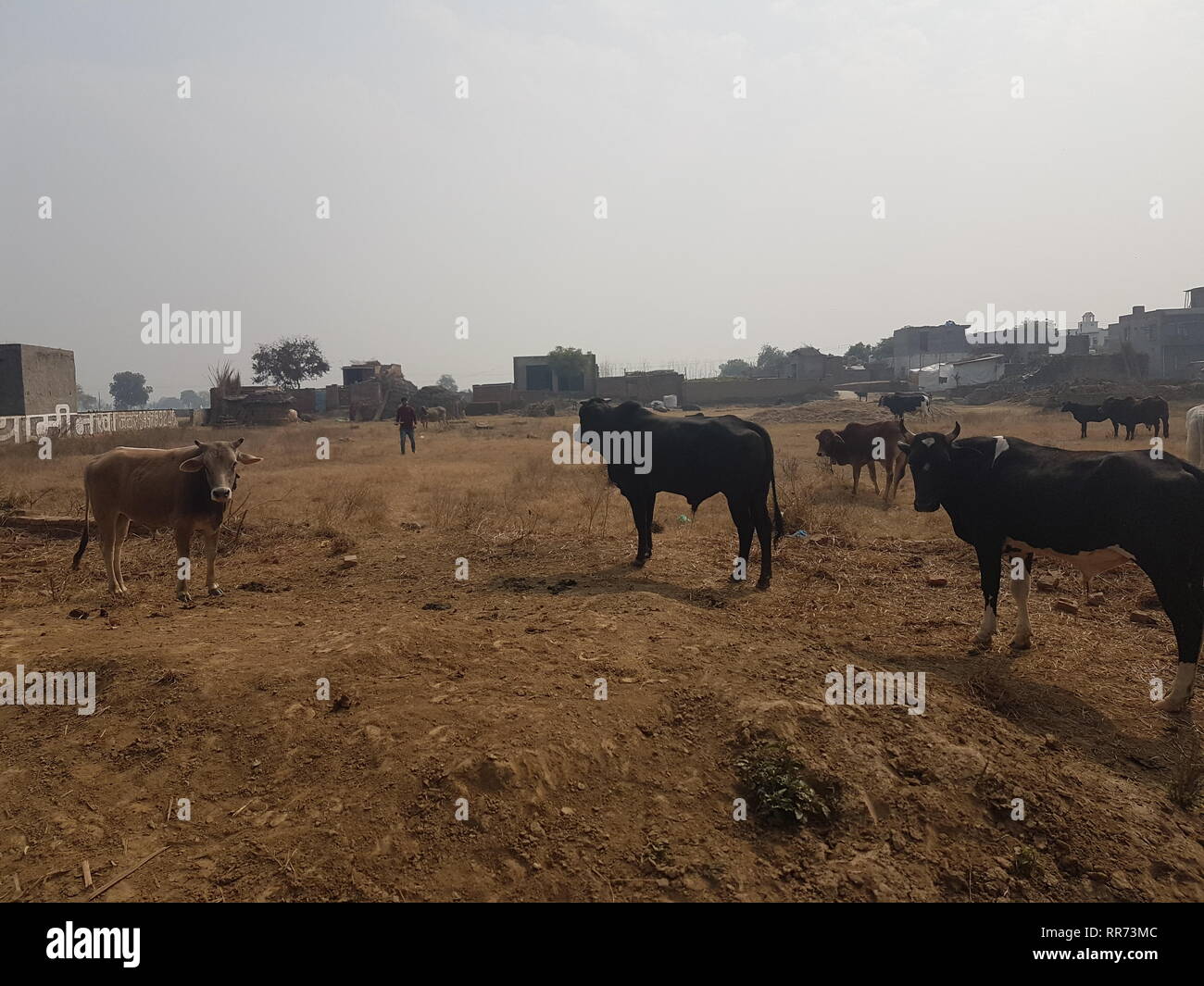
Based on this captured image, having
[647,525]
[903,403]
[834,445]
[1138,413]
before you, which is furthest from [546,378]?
[647,525]

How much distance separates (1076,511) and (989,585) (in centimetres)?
94

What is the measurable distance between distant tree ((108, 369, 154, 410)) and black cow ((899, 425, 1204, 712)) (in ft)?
473

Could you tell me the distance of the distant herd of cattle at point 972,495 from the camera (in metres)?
5.00

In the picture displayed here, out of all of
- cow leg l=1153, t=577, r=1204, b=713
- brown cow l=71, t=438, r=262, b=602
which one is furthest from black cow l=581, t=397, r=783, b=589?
brown cow l=71, t=438, r=262, b=602

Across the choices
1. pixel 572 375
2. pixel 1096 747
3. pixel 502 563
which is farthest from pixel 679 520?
pixel 572 375

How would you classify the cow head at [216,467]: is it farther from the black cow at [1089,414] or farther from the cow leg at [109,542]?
the black cow at [1089,414]

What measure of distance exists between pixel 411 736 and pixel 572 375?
60038 millimetres

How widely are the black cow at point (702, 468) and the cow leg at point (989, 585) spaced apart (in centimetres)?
221

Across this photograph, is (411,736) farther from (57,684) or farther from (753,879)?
(57,684)

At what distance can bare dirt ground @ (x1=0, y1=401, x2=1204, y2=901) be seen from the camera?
3.39 metres

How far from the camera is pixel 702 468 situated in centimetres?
866

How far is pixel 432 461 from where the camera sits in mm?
20672

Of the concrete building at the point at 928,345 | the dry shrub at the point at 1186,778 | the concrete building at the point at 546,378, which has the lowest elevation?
the dry shrub at the point at 1186,778

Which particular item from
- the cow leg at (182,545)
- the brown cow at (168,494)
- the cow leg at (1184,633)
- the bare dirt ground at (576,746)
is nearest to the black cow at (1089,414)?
the bare dirt ground at (576,746)
